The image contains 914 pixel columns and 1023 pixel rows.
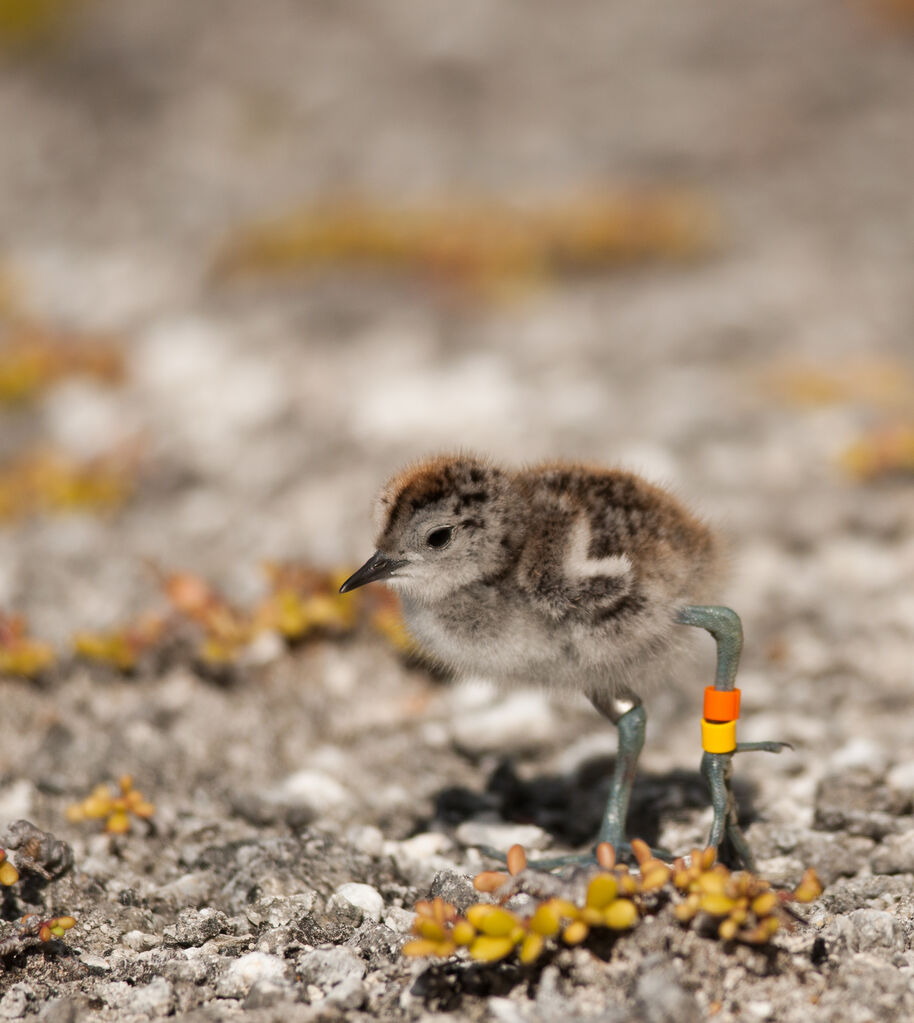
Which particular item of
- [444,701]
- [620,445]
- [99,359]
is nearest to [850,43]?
[620,445]

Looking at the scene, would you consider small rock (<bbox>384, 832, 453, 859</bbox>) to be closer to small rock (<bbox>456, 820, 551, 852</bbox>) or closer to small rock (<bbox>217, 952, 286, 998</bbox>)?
small rock (<bbox>456, 820, 551, 852</bbox>)

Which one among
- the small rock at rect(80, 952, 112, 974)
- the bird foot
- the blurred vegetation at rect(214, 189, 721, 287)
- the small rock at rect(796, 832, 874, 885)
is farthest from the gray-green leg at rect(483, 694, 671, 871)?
the blurred vegetation at rect(214, 189, 721, 287)

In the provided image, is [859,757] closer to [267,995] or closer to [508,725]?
[508,725]

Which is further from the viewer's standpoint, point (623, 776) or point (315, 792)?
point (315, 792)

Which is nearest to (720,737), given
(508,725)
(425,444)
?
(508,725)

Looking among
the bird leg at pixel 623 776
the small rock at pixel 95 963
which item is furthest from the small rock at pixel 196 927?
the bird leg at pixel 623 776

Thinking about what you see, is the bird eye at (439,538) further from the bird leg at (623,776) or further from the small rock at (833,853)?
the small rock at (833,853)
